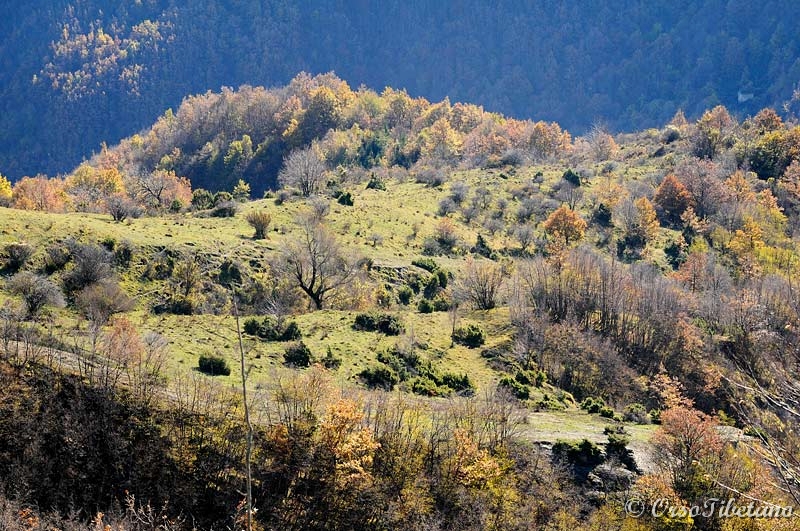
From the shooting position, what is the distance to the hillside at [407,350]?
95.3ft

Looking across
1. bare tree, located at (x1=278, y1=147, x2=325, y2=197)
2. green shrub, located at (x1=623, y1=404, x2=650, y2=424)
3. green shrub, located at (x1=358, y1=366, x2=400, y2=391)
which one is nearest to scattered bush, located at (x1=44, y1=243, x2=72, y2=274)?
green shrub, located at (x1=358, y1=366, x2=400, y2=391)

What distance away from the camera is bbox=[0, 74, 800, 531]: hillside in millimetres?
29047

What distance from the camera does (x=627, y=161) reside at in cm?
12112

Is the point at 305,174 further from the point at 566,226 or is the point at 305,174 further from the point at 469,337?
the point at 469,337

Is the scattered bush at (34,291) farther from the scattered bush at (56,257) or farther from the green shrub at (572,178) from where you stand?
the green shrub at (572,178)

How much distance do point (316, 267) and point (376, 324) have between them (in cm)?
903

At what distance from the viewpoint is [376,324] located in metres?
47.0

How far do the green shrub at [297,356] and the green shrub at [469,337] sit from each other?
14691 millimetres

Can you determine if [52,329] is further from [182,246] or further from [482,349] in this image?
[482,349]

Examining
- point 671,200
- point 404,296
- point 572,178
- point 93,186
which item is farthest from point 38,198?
point 671,200

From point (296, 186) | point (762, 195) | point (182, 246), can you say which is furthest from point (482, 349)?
point (762, 195)

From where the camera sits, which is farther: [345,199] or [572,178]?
[572,178]

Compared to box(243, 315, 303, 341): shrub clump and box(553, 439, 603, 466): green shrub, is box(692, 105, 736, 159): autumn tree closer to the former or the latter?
box(553, 439, 603, 466): green shrub

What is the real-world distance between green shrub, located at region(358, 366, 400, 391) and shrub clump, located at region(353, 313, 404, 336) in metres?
6.50
